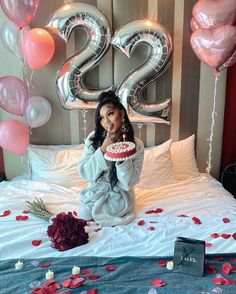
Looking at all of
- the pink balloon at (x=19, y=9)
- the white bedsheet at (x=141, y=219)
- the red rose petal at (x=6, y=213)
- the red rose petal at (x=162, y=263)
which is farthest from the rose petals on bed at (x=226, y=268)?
the pink balloon at (x=19, y=9)

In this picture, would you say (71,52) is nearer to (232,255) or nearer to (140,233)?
(140,233)

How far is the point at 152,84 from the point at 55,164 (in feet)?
3.10

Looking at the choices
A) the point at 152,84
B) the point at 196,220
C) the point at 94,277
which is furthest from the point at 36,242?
the point at 152,84

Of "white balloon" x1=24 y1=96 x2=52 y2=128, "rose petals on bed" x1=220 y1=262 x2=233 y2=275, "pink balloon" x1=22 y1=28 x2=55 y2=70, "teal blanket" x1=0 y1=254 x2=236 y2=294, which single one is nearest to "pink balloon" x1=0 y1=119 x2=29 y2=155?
"white balloon" x1=24 y1=96 x2=52 y2=128

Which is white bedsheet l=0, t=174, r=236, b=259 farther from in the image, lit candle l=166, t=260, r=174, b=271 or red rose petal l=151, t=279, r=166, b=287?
red rose petal l=151, t=279, r=166, b=287

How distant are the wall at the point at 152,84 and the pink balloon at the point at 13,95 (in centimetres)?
30

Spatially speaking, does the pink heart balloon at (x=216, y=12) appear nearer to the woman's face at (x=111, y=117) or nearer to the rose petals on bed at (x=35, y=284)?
the woman's face at (x=111, y=117)

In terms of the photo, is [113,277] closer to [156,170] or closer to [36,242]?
[36,242]

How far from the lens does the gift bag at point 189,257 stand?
129 centimetres

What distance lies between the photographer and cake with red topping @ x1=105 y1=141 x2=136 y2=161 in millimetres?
1585

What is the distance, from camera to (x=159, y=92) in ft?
7.98

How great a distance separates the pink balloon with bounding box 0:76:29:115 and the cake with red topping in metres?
0.84

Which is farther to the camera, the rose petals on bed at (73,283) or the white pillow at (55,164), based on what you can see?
the white pillow at (55,164)

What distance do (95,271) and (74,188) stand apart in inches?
37.5
